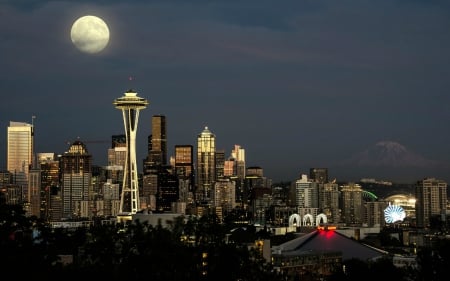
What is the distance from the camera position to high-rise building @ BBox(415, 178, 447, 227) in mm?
87875

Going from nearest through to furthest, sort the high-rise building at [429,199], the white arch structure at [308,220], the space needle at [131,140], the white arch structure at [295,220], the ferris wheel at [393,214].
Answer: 1. the space needle at [131,140]
2. the white arch structure at [295,220]
3. the ferris wheel at [393,214]
4. the white arch structure at [308,220]
5. the high-rise building at [429,199]

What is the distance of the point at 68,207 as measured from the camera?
275 feet

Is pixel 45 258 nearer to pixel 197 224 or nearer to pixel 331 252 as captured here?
pixel 197 224

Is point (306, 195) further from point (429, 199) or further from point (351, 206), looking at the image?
point (429, 199)

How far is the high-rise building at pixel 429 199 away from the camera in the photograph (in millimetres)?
87875

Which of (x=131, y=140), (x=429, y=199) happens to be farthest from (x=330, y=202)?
(x=131, y=140)

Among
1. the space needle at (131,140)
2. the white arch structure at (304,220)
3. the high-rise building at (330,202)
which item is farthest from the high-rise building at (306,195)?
the space needle at (131,140)

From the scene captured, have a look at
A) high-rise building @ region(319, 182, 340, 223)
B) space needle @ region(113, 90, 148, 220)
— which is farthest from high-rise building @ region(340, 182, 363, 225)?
space needle @ region(113, 90, 148, 220)

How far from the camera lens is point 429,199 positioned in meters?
89.1

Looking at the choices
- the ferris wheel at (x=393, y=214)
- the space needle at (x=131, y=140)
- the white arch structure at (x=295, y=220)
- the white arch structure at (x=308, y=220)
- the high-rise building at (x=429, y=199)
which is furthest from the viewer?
the high-rise building at (x=429, y=199)

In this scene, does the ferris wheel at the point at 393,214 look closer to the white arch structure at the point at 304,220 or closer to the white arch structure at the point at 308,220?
the white arch structure at the point at 304,220

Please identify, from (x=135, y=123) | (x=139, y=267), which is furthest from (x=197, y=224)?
(x=135, y=123)

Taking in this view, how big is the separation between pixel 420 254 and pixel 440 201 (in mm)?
65660

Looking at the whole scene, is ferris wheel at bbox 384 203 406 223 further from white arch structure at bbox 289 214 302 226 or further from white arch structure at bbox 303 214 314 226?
white arch structure at bbox 289 214 302 226
